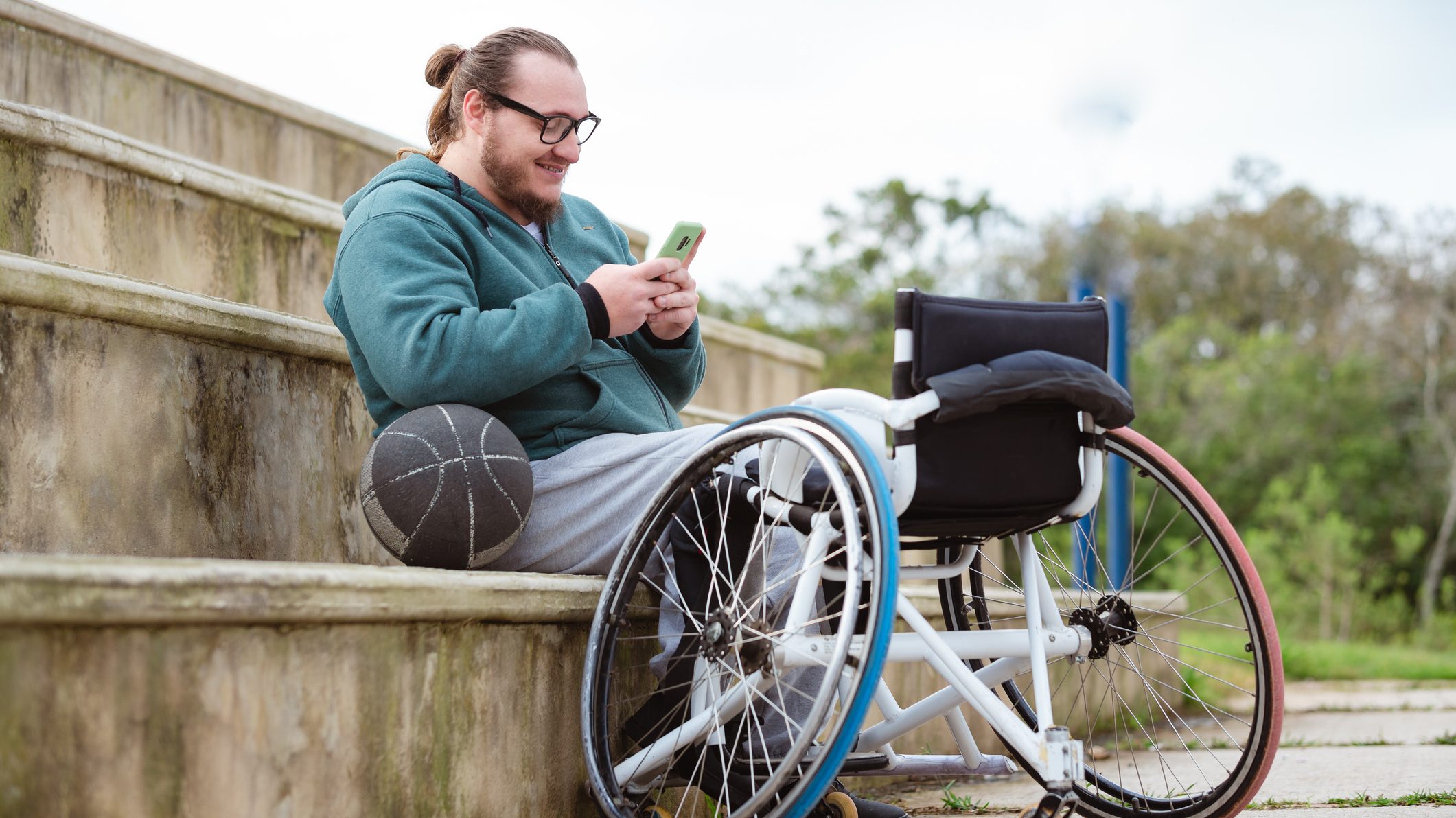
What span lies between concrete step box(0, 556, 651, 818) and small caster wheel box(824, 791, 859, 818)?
0.44 meters

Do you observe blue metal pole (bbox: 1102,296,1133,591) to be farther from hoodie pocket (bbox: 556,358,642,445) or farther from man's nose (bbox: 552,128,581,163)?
man's nose (bbox: 552,128,581,163)

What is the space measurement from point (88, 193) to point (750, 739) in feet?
6.97

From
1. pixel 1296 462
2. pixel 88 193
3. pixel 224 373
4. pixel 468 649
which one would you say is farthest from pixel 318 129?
pixel 1296 462

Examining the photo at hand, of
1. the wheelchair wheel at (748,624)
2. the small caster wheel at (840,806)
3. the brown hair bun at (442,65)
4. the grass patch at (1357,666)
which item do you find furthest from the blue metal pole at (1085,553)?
the grass patch at (1357,666)

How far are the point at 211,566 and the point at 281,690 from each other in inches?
7.7

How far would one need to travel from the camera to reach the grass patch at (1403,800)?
2.45 m

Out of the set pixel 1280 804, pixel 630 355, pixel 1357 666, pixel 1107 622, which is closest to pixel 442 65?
pixel 630 355

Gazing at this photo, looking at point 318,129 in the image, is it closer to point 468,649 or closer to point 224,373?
point 224,373

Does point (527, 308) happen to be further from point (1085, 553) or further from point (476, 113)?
point (1085, 553)

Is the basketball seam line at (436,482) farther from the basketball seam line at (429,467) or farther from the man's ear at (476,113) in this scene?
the man's ear at (476,113)

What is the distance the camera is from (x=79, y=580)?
1.37 meters

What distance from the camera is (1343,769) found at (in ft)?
9.93

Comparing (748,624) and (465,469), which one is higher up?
(465,469)

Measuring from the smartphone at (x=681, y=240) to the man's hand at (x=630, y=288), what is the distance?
35 millimetres
